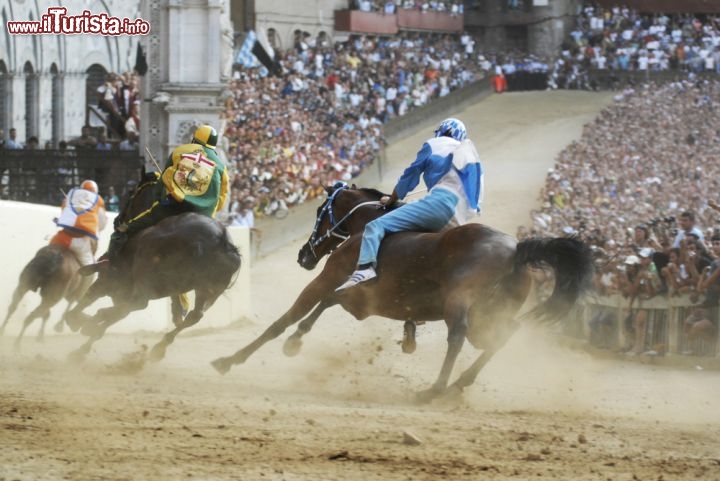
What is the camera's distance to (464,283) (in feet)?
37.5

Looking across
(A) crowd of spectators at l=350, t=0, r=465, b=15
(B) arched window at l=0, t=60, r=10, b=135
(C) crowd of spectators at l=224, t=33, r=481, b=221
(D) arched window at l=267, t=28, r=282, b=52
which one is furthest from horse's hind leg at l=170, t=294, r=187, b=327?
(A) crowd of spectators at l=350, t=0, r=465, b=15

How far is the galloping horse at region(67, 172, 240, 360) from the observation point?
43.8ft

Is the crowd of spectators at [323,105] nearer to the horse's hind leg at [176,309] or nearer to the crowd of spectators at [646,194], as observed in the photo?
the crowd of spectators at [646,194]

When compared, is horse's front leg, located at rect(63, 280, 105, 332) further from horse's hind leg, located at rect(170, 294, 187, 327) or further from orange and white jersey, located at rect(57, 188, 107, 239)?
orange and white jersey, located at rect(57, 188, 107, 239)

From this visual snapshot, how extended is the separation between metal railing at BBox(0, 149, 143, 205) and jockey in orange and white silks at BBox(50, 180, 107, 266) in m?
9.67

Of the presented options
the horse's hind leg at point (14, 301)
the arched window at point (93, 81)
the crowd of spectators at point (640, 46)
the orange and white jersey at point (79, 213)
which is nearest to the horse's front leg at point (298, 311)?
the orange and white jersey at point (79, 213)

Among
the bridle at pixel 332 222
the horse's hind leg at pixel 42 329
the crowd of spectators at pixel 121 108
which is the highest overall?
the crowd of spectators at pixel 121 108

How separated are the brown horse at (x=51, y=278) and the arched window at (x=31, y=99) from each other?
2438cm

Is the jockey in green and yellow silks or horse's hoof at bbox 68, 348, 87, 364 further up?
the jockey in green and yellow silks

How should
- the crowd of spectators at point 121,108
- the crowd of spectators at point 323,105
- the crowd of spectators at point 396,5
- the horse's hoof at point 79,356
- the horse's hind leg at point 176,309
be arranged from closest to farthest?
the horse's hoof at point 79,356
the horse's hind leg at point 176,309
the crowd of spectators at point 121,108
the crowd of spectators at point 323,105
the crowd of spectators at point 396,5

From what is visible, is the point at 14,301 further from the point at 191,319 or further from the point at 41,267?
the point at 191,319

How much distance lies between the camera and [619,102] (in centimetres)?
4869

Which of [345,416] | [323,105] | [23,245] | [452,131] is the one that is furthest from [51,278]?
[323,105]

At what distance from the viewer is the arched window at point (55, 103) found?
42344 mm
